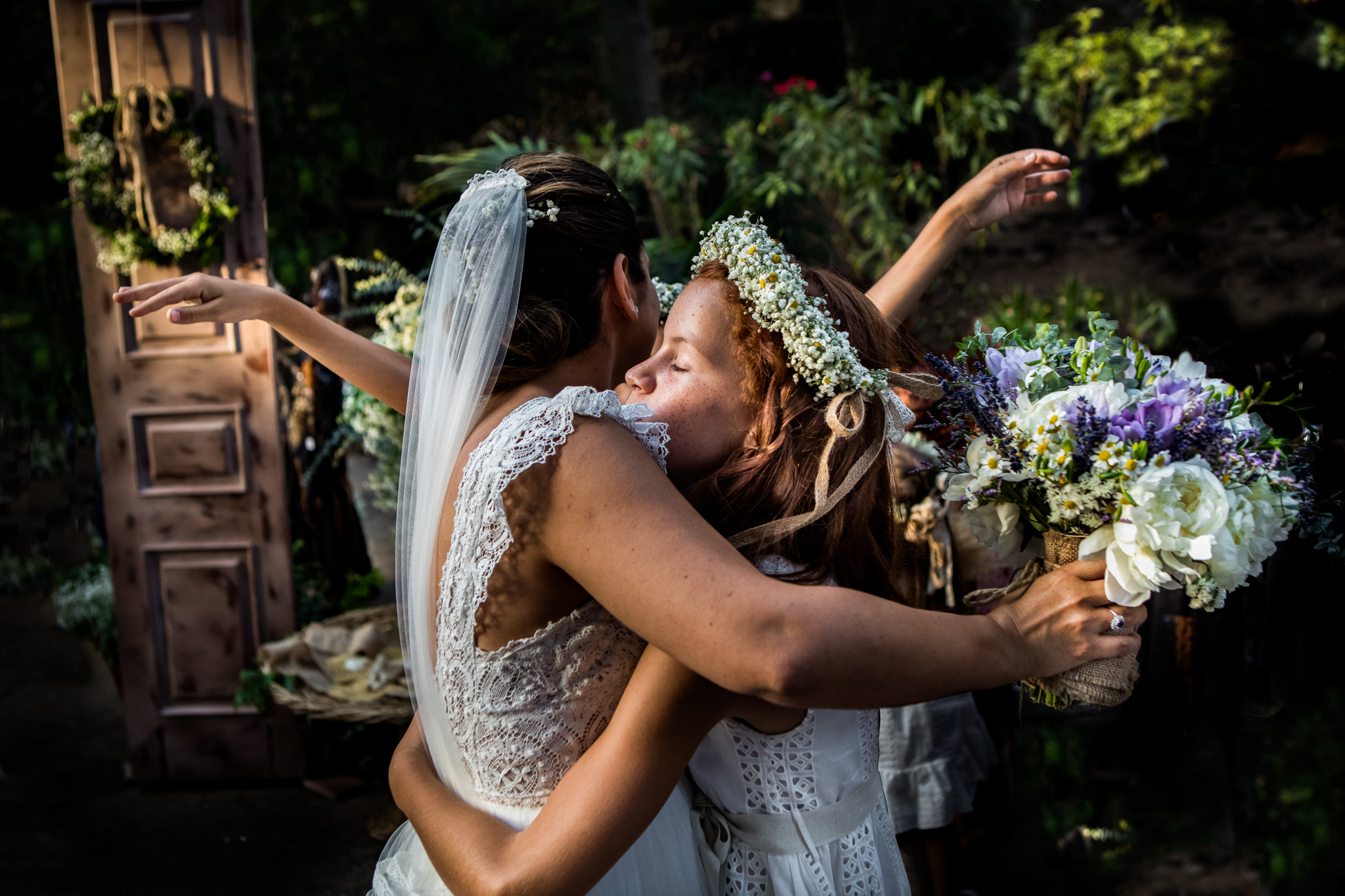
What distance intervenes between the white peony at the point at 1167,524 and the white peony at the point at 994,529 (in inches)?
9.4

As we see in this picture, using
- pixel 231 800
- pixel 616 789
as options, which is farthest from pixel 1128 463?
pixel 231 800

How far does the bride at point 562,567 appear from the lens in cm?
113

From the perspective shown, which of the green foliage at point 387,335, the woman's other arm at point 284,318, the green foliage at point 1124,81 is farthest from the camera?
the green foliage at point 1124,81

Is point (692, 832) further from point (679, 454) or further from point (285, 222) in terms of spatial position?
point (285, 222)

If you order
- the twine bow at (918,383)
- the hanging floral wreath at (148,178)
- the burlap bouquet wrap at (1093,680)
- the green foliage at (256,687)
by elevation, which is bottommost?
the green foliage at (256,687)

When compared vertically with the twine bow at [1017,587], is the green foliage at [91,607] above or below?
below

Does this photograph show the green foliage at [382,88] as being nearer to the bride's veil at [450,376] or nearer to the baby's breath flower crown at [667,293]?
the baby's breath flower crown at [667,293]

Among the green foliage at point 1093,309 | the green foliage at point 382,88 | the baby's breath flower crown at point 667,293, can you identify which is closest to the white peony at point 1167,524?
the baby's breath flower crown at point 667,293

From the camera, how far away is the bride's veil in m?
1.51

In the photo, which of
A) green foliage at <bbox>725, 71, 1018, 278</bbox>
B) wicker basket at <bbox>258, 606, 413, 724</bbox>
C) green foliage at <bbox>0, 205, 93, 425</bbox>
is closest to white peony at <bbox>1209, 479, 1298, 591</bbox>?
wicker basket at <bbox>258, 606, 413, 724</bbox>

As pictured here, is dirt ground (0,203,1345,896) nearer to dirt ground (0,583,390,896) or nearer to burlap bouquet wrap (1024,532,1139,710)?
dirt ground (0,583,390,896)

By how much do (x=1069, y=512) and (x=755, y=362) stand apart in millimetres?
543

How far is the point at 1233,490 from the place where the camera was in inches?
50.8

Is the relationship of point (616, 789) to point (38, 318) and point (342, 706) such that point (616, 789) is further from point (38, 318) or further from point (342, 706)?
point (38, 318)
